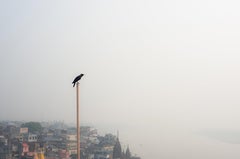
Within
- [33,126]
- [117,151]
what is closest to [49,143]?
[117,151]

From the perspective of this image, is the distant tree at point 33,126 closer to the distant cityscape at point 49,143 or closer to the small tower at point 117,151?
the distant cityscape at point 49,143

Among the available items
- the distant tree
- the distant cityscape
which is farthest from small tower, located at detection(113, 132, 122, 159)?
the distant tree

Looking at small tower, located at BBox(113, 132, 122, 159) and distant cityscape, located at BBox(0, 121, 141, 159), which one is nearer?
distant cityscape, located at BBox(0, 121, 141, 159)

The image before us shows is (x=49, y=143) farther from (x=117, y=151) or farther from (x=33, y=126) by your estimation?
(x=33, y=126)

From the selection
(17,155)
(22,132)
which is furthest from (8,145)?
(22,132)

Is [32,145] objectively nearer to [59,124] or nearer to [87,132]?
[87,132]

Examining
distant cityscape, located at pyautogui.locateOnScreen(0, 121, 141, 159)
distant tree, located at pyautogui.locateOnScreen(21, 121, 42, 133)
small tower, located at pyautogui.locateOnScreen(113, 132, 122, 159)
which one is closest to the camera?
distant cityscape, located at pyautogui.locateOnScreen(0, 121, 141, 159)

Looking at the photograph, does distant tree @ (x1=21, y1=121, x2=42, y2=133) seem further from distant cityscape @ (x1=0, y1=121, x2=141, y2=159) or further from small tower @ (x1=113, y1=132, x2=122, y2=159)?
small tower @ (x1=113, y1=132, x2=122, y2=159)

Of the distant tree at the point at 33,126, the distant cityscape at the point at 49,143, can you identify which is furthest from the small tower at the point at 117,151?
the distant tree at the point at 33,126
